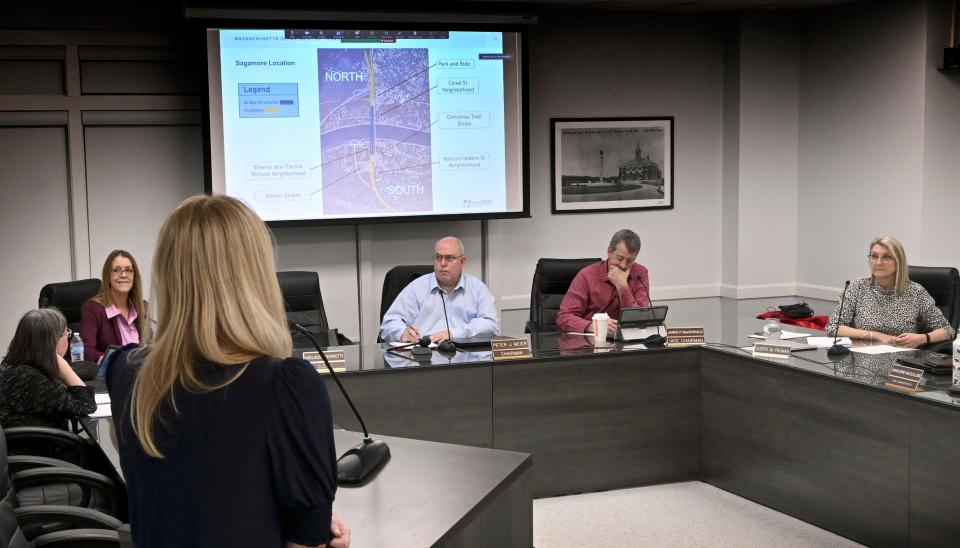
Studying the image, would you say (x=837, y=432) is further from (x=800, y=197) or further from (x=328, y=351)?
(x=800, y=197)

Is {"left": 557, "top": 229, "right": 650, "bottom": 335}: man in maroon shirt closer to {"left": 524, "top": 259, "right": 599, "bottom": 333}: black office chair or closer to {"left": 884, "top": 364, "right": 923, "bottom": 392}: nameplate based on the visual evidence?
{"left": 524, "top": 259, "right": 599, "bottom": 333}: black office chair

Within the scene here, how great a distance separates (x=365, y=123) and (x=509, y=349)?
3.23 meters

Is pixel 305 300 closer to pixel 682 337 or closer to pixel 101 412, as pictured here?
pixel 101 412

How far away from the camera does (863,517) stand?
3.59 meters

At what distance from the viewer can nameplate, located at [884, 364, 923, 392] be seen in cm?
339

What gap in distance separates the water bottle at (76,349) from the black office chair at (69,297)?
484 millimetres

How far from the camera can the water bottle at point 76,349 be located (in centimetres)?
465

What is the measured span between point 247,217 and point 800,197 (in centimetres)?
796

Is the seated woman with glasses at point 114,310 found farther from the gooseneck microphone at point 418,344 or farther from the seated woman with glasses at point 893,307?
the seated woman with glasses at point 893,307

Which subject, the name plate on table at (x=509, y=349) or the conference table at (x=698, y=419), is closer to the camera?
the conference table at (x=698, y=419)

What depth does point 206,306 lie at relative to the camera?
133 centimetres

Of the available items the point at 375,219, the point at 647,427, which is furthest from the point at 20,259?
the point at 647,427

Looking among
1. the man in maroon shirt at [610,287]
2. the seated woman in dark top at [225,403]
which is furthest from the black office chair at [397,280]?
the seated woman in dark top at [225,403]

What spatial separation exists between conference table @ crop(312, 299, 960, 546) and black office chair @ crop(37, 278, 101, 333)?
1730 millimetres
